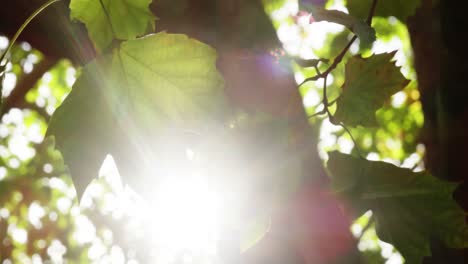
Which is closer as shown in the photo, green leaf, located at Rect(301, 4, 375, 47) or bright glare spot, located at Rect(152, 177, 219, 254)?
green leaf, located at Rect(301, 4, 375, 47)

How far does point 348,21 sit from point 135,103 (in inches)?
12.5

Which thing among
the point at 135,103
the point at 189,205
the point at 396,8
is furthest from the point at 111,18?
the point at 396,8

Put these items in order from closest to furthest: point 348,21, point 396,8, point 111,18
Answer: point 348,21 → point 111,18 → point 396,8

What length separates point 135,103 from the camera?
0.70m

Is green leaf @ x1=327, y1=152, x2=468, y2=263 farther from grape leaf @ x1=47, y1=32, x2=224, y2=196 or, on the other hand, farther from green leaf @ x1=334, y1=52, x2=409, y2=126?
grape leaf @ x1=47, y1=32, x2=224, y2=196

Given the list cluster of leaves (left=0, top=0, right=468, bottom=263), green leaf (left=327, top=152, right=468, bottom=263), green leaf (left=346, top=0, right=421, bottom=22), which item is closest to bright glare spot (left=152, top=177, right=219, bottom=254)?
cluster of leaves (left=0, top=0, right=468, bottom=263)

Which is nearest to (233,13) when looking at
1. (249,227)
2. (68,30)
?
(68,30)

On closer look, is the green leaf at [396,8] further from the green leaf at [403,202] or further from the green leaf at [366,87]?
the green leaf at [403,202]

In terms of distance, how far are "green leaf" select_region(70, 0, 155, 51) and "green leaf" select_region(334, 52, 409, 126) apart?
0.33 m

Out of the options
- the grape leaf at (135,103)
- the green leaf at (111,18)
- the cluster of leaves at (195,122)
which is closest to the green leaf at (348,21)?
the cluster of leaves at (195,122)

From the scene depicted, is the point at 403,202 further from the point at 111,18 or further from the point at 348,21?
the point at 111,18

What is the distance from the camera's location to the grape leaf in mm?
646

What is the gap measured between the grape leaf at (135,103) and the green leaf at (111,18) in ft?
0.16

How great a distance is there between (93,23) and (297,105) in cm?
66
